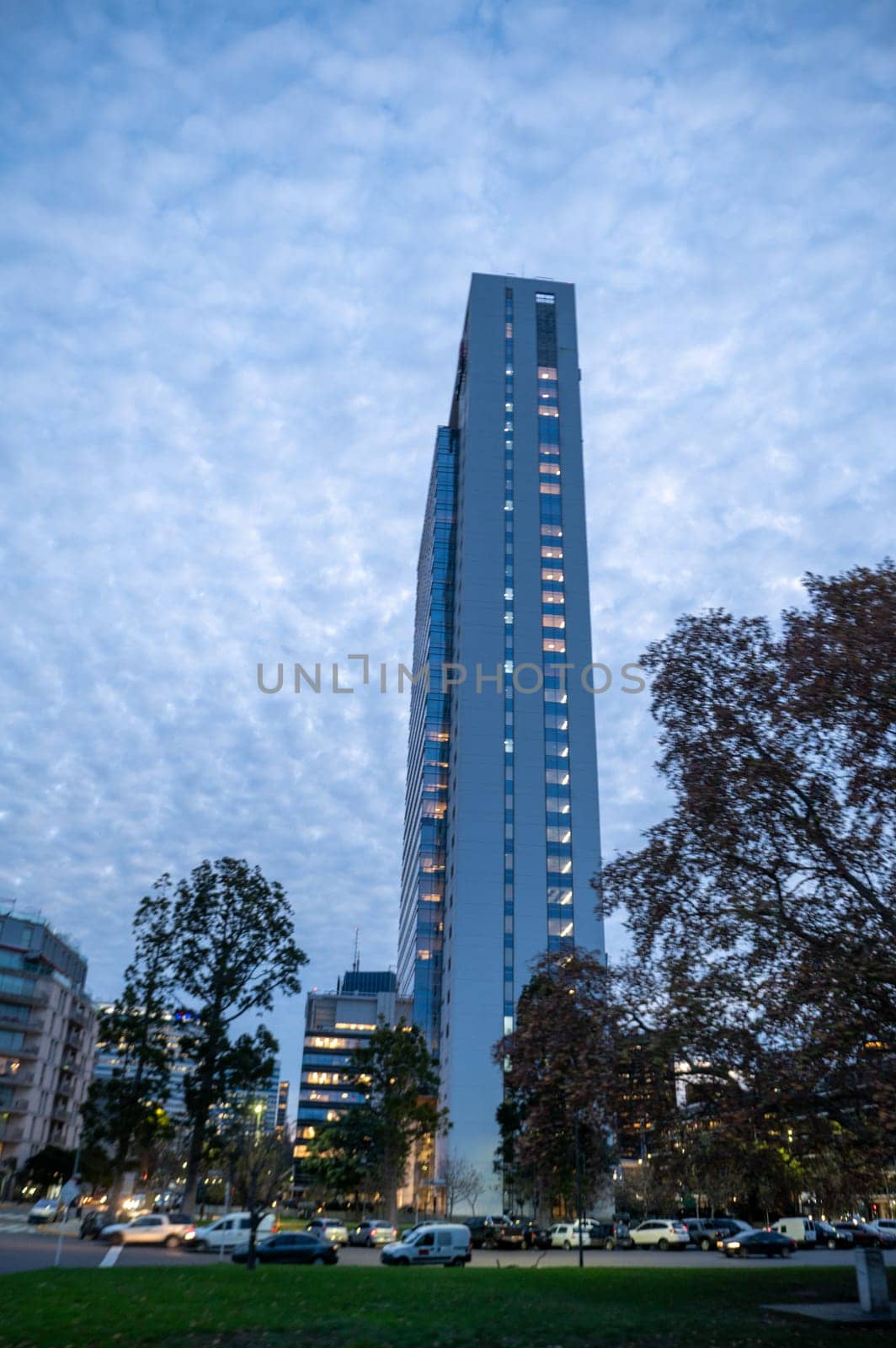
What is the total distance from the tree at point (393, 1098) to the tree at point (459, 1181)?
1076 cm

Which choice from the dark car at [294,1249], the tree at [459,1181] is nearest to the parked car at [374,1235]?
the dark car at [294,1249]

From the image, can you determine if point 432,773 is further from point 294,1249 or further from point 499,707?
point 294,1249

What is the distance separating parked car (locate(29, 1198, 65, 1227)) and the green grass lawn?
37879 mm

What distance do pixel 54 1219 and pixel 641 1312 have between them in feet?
179

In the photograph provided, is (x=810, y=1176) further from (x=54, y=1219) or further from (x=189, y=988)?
(x=54, y=1219)

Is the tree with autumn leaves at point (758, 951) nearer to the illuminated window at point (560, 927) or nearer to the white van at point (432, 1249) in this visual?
the white van at point (432, 1249)

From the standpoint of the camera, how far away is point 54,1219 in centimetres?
6059

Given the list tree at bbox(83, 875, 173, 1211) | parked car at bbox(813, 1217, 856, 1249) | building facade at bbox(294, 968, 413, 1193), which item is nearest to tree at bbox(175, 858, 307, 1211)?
tree at bbox(83, 875, 173, 1211)

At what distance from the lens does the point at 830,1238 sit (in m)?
55.9

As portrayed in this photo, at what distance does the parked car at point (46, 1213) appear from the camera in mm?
57122

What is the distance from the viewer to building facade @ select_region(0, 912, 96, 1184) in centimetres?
8919

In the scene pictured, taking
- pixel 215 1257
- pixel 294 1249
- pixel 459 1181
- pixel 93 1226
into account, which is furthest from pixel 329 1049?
pixel 294 1249

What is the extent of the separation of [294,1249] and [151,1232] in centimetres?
1193

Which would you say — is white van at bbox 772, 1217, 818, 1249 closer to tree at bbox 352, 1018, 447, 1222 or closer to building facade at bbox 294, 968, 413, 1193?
tree at bbox 352, 1018, 447, 1222
